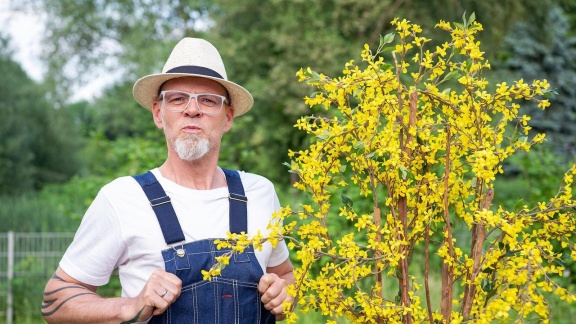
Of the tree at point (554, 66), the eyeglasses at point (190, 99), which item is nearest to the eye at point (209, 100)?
the eyeglasses at point (190, 99)

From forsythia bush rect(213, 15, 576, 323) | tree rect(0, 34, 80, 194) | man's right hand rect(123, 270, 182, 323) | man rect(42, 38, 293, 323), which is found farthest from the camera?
tree rect(0, 34, 80, 194)

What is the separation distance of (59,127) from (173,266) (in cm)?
2539

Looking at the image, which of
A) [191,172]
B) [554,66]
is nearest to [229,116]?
[191,172]

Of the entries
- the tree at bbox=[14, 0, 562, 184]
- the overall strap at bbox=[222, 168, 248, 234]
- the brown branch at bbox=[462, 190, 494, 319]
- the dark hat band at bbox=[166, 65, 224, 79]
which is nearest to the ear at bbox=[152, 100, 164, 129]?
the dark hat band at bbox=[166, 65, 224, 79]

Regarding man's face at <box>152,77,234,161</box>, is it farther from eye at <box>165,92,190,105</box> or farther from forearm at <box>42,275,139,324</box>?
forearm at <box>42,275,139,324</box>

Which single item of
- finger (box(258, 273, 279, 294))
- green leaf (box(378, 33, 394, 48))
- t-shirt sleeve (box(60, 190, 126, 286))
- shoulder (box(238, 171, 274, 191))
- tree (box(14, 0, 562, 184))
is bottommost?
finger (box(258, 273, 279, 294))

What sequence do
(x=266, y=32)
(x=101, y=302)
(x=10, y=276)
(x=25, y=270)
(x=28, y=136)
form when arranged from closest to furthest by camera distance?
(x=101, y=302) < (x=10, y=276) < (x=25, y=270) < (x=266, y=32) < (x=28, y=136)

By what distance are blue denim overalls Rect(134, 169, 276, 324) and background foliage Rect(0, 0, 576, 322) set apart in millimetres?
4501

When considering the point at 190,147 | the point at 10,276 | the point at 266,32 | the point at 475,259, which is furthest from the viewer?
the point at 266,32

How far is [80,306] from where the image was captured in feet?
7.43

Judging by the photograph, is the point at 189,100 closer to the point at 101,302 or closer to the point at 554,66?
the point at 101,302

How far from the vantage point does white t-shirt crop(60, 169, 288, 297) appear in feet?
7.48

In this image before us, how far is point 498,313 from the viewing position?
179 cm

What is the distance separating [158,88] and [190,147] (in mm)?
295
